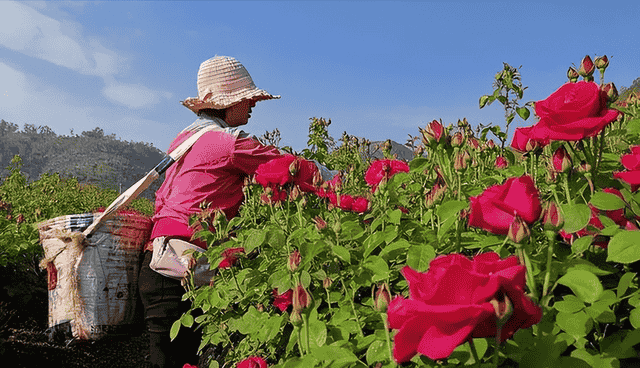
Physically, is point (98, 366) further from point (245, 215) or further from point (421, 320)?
point (421, 320)

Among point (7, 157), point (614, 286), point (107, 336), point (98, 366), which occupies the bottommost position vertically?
point (98, 366)

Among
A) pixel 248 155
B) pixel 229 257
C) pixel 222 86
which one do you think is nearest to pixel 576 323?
pixel 229 257

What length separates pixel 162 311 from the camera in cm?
230

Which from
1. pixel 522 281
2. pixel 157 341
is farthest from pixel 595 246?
pixel 157 341

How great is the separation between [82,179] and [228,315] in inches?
705

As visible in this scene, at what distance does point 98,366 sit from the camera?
3.81 m

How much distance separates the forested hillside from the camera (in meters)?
20.4

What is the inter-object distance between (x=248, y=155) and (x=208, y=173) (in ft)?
0.72

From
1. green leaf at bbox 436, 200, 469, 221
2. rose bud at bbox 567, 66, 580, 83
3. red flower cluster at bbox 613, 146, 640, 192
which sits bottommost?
green leaf at bbox 436, 200, 469, 221

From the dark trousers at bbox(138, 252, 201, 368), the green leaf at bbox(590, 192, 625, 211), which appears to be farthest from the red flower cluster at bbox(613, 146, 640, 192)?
the dark trousers at bbox(138, 252, 201, 368)

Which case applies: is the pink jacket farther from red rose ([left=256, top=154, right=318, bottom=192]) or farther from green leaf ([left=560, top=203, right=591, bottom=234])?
green leaf ([left=560, top=203, right=591, bottom=234])

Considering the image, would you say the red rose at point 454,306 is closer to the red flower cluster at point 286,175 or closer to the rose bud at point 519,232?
the rose bud at point 519,232

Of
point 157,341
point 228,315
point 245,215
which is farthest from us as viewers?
point 157,341

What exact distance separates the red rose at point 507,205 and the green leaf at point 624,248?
186 mm
